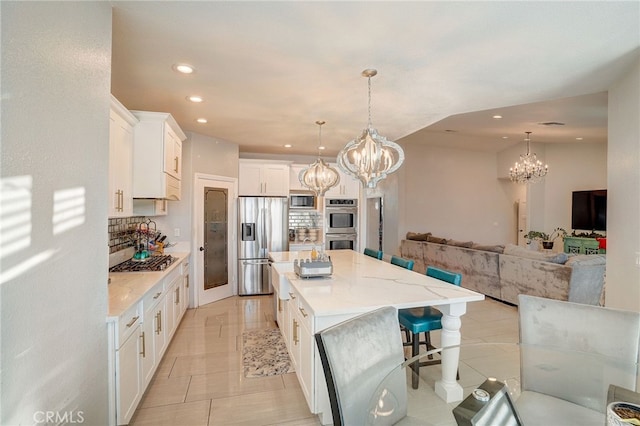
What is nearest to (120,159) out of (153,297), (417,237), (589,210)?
(153,297)

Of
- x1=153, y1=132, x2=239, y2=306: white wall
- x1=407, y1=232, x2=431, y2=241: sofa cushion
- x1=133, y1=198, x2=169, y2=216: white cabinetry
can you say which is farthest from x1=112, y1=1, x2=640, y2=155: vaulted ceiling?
x1=407, y1=232, x2=431, y2=241: sofa cushion

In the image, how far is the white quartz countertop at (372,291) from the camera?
1.90 m

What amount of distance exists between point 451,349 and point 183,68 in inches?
118

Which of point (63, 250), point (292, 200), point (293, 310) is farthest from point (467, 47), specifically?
point (292, 200)

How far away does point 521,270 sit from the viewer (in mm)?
4207

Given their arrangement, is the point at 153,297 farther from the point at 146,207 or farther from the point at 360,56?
the point at 360,56

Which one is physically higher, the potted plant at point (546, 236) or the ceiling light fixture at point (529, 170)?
the ceiling light fixture at point (529, 170)

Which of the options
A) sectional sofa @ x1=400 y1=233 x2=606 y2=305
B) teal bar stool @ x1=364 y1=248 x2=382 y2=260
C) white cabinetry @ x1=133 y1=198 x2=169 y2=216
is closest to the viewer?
white cabinetry @ x1=133 y1=198 x2=169 y2=216

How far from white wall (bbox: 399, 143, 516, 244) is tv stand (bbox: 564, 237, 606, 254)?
1.39 metres

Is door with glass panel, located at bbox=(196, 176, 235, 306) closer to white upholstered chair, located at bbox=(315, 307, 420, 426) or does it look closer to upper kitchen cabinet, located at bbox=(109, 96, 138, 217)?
upper kitchen cabinet, located at bbox=(109, 96, 138, 217)

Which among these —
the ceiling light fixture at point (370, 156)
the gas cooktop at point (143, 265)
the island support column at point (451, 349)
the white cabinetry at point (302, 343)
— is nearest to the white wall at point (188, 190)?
the gas cooktop at point (143, 265)

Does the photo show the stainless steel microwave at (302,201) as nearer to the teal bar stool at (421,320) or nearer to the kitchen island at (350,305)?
the kitchen island at (350,305)

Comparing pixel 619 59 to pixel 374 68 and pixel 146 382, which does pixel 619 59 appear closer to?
pixel 374 68

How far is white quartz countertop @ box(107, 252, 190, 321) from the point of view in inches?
71.9
